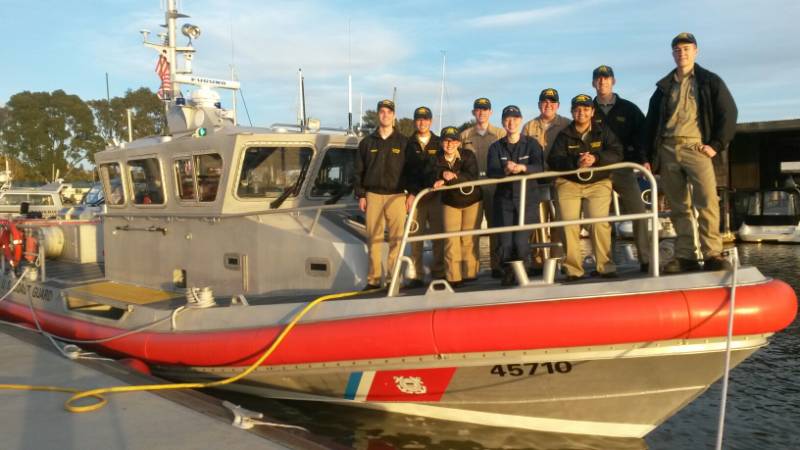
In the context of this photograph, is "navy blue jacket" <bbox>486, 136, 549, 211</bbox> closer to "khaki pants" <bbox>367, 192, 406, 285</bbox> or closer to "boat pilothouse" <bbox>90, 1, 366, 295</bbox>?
"khaki pants" <bbox>367, 192, 406, 285</bbox>

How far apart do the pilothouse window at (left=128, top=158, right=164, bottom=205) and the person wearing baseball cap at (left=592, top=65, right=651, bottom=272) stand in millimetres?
4452

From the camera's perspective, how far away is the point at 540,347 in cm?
396

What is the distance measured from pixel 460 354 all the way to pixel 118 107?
190 ft

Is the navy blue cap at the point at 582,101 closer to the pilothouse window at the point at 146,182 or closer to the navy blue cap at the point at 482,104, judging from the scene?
the navy blue cap at the point at 482,104

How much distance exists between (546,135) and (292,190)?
A: 2.45 metres

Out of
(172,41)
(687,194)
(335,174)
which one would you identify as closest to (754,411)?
(687,194)

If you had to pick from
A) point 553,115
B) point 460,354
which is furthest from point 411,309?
point 553,115

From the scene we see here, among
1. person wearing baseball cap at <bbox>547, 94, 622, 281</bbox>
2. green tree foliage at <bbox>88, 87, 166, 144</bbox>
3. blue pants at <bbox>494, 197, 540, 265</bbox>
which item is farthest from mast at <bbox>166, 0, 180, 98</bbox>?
green tree foliage at <bbox>88, 87, 166, 144</bbox>

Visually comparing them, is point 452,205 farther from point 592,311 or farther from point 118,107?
point 118,107

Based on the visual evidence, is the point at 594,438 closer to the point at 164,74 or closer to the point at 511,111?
the point at 511,111

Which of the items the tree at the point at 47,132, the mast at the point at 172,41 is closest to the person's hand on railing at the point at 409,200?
the mast at the point at 172,41

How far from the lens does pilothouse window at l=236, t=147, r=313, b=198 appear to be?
235 inches

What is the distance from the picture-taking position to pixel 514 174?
15.9 ft

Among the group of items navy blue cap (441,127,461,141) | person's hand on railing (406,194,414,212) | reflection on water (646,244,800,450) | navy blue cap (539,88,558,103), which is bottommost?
reflection on water (646,244,800,450)
